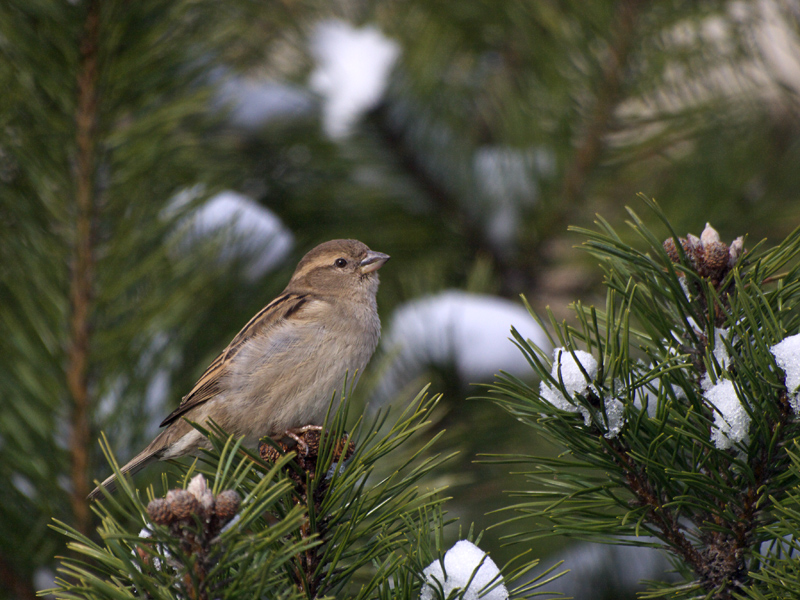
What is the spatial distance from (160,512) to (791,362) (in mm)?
924

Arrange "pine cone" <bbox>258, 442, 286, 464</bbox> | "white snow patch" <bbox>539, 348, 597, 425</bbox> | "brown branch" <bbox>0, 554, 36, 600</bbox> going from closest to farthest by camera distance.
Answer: "white snow patch" <bbox>539, 348, 597, 425</bbox>
"pine cone" <bbox>258, 442, 286, 464</bbox>
"brown branch" <bbox>0, 554, 36, 600</bbox>

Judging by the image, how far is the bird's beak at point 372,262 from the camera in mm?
2771

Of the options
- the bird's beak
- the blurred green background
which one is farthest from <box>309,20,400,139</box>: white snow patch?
the bird's beak

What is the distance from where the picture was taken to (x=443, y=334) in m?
2.42

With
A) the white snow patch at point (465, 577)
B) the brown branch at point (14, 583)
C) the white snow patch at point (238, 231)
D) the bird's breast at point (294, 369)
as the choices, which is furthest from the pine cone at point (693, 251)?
the brown branch at point (14, 583)

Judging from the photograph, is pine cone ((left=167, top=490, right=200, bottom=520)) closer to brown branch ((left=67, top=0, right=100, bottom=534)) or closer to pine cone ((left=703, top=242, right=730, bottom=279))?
pine cone ((left=703, top=242, right=730, bottom=279))

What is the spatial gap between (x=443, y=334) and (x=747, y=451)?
1341 millimetres

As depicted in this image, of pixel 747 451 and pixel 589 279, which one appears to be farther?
pixel 589 279

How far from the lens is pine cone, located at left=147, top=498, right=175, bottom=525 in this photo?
96 centimetres

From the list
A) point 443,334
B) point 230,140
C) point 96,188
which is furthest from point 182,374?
point 230,140

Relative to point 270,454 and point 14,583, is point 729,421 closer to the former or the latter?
point 270,454

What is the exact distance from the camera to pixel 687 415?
115 cm

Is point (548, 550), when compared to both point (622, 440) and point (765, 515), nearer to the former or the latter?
point (765, 515)

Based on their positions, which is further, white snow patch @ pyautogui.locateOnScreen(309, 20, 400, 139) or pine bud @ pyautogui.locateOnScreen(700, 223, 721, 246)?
white snow patch @ pyautogui.locateOnScreen(309, 20, 400, 139)
